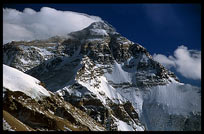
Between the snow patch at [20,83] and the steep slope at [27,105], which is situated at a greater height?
the snow patch at [20,83]

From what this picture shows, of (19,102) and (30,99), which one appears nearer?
(19,102)

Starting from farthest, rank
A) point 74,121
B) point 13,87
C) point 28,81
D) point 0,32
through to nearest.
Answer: point 74,121 < point 28,81 < point 13,87 < point 0,32

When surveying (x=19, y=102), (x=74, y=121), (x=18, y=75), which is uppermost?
(x=18, y=75)

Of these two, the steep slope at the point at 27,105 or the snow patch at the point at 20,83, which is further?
the snow patch at the point at 20,83

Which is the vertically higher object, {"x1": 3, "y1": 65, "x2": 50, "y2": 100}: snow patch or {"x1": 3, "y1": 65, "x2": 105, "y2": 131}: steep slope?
{"x1": 3, "y1": 65, "x2": 50, "y2": 100}: snow patch

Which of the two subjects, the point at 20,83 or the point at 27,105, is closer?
the point at 27,105

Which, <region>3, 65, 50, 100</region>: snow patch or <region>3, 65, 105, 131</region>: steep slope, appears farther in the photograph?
<region>3, 65, 50, 100</region>: snow patch

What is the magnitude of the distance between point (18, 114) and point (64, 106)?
197ft

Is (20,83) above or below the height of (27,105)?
above

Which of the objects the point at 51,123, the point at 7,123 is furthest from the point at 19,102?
the point at 7,123

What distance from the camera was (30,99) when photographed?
13962cm

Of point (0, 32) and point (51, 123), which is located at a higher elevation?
point (0, 32)

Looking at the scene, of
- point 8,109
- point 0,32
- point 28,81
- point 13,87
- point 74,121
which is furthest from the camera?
point 74,121

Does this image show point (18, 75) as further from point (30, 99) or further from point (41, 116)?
point (41, 116)
